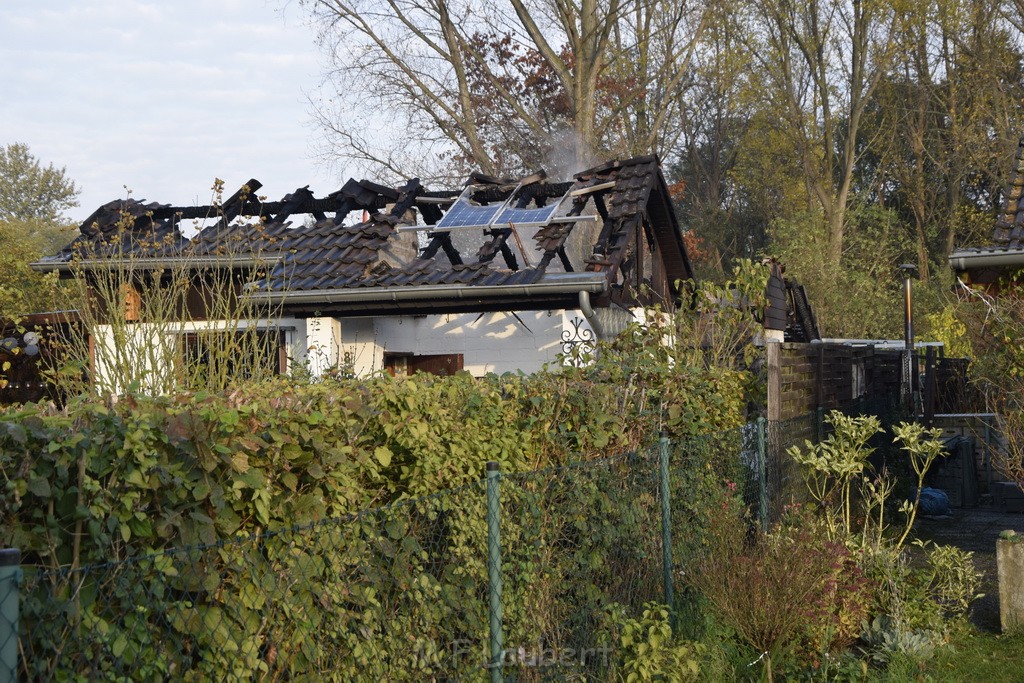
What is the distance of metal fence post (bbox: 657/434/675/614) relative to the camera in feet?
21.0

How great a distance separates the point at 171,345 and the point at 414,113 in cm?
1973

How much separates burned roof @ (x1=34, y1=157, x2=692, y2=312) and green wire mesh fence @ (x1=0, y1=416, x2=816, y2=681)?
5.54 metres

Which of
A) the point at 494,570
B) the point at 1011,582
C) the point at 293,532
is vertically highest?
the point at 293,532

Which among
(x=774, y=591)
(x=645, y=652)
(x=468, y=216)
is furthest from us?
(x=468, y=216)

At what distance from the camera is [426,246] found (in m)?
14.7

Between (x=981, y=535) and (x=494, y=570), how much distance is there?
8548 mm

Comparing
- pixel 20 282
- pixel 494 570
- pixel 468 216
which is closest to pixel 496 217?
pixel 468 216

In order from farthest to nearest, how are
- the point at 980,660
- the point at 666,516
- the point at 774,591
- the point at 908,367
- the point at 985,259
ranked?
1. the point at 908,367
2. the point at 985,259
3. the point at 980,660
4. the point at 666,516
5. the point at 774,591

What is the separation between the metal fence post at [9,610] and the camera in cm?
233

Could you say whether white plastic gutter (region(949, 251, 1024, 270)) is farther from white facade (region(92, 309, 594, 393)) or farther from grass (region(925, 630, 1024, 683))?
grass (region(925, 630, 1024, 683))

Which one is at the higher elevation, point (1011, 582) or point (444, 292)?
point (444, 292)

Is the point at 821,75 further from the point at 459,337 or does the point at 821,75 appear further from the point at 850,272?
the point at 459,337

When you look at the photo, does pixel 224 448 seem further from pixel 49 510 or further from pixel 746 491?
pixel 746 491

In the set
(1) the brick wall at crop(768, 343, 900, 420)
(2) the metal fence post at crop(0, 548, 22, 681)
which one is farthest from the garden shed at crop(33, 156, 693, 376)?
(2) the metal fence post at crop(0, 548, 22, 681)
